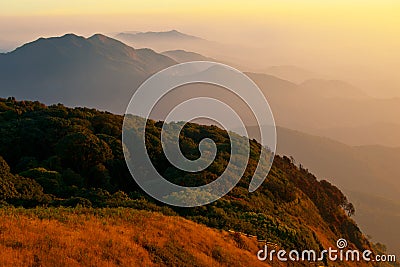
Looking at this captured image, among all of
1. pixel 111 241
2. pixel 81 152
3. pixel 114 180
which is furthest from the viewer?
pixel 81 152

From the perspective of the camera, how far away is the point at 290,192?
36.2 metres

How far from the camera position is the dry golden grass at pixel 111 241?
13.5 m

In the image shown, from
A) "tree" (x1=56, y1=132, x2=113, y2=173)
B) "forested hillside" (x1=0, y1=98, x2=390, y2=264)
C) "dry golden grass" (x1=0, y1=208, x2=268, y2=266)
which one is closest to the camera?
"dry golden grass" (x1=0, y1=208, x2=268, y2=266)

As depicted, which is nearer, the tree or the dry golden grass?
the dry golden grass

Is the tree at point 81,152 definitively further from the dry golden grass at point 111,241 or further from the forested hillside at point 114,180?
the dry golden grass at point 111,241

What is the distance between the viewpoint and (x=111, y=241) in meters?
15.2

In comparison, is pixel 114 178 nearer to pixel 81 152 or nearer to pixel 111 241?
pixel 81 152

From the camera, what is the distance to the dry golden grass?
13.5 meters

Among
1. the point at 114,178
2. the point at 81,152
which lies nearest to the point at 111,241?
the point at 114,178

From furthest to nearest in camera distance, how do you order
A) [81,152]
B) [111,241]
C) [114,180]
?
[81,152], [114,180], [111,241]

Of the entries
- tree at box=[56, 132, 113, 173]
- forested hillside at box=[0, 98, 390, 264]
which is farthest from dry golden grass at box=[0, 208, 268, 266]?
tree at box=[56, 132, 113, 173]

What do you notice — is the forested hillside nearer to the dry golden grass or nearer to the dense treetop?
the dense treetop

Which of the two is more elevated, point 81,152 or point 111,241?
point 81,152

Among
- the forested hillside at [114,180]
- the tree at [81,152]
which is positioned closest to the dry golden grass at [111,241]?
the forested hillside at [114,180]
